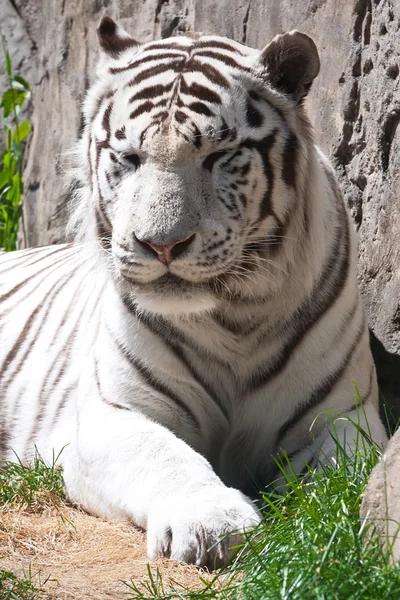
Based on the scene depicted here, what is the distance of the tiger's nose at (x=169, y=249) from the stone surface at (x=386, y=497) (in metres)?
0.83

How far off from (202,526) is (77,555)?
44cm

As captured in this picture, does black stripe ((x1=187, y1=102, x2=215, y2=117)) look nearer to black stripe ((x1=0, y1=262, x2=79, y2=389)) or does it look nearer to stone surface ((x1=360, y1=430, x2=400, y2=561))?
stone surface ((x1=360, y1=430, x2=400, y2=561))

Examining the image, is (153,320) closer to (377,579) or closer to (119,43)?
(119,43)

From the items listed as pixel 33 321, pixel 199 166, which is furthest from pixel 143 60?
pixel 33 321

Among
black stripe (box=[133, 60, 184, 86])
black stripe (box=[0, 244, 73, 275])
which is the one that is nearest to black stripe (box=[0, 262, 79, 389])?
black stripe (box=[0, 244, 73, 275])

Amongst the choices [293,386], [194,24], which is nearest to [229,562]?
[293,386]

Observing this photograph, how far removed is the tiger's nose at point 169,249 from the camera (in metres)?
2.64

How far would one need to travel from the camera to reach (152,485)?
9.01ft

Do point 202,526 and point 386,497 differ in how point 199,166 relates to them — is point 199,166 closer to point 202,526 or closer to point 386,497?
point 202,526

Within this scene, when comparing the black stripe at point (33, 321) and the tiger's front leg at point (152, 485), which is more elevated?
the black stripe at point (33, 321)

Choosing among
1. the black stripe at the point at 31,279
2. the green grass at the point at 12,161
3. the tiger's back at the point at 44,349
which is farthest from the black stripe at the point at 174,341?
the green grass at the point at 12,161

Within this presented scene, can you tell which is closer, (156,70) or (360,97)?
(156,70)

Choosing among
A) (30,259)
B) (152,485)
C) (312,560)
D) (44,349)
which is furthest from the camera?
(30,259)

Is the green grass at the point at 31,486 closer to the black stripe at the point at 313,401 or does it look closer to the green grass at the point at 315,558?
the black stripe at the point at 313,401
